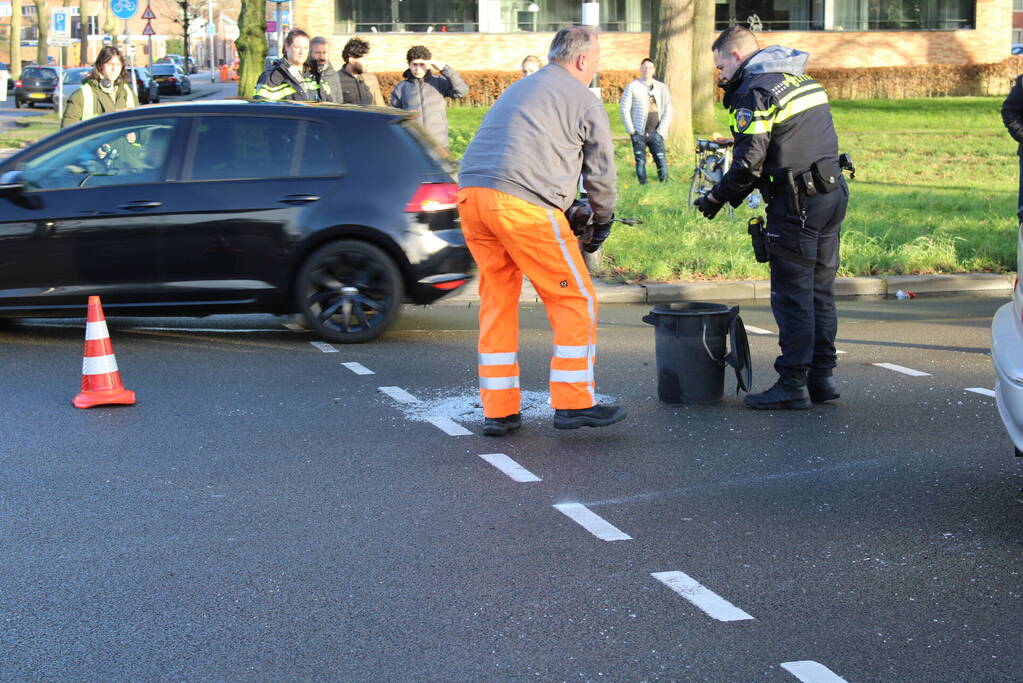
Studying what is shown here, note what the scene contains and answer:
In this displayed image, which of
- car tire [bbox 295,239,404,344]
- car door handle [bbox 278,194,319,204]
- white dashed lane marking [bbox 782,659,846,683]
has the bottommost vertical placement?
white dashed lane marking [bbox 782,659,846,683]

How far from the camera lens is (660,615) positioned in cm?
432

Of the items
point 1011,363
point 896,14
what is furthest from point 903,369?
point 896,14

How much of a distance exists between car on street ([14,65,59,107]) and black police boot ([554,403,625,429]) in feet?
146

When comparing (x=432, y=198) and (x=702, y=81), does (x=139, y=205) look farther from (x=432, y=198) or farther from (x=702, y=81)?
(x=702, y=81)

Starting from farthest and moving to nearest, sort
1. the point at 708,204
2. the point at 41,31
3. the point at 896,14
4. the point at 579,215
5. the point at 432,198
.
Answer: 1. the point at 41,31
2. the point at 896,14
3. the point at 432,198
4. the point at 708,204
5. the point at 579,215

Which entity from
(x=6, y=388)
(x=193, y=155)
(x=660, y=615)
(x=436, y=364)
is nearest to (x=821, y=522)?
(x=660, y=615)

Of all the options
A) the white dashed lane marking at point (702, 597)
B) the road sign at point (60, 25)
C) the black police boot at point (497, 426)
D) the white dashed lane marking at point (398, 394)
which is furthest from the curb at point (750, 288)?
the road sign at point (60, 25)

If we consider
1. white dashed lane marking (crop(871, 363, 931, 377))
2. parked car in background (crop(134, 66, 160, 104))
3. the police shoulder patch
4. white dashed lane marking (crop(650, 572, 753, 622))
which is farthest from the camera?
parked car in background (crop(134, 66, 160, 104))

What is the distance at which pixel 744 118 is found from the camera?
6898 millimetres

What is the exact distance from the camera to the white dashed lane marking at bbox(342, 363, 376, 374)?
27.3 feet

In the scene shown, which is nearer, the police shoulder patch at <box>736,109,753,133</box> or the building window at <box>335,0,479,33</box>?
the police shoulder patch at <box>736,109,753,133</box>

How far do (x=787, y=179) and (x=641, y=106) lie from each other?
1203cm

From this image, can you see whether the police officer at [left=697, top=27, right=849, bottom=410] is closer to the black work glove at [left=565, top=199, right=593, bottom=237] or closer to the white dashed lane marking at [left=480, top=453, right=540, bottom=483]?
the black work glove at [left=565, top=199, right=593, bottom=237]

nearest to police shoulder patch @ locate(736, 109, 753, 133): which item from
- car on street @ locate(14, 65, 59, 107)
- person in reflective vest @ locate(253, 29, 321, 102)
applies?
person in reflective vest @ locate(253, 29, 321, 102)
